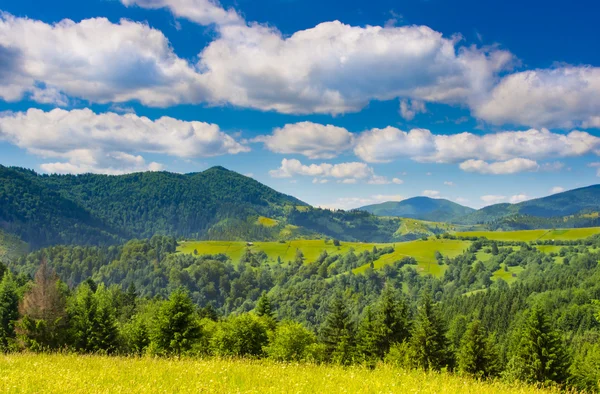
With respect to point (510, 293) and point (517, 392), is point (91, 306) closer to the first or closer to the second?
point (517, 392)

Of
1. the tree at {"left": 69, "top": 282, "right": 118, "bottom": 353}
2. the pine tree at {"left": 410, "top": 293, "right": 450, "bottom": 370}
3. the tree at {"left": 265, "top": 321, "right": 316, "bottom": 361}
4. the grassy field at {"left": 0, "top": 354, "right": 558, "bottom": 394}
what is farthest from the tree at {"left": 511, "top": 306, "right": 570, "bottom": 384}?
the tree at {"left": 69, "top": 282, "right": 118, "bottom": 353}

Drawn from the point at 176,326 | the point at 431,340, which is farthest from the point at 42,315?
the point at 431,340

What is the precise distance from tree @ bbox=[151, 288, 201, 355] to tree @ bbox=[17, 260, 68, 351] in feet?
39.9

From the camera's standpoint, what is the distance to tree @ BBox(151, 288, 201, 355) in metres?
48.7

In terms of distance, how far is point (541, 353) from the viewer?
47.3m

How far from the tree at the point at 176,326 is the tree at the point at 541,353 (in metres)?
39.6

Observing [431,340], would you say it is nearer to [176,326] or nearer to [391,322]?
[391,322]

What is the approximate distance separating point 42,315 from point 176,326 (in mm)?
16452

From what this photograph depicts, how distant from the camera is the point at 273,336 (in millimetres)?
60719

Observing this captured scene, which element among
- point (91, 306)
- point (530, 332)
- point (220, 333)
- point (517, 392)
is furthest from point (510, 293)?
point (517, 392)

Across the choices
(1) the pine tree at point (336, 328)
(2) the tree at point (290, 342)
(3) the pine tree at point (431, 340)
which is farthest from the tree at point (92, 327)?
(3) the pine tree at point (431, 340)

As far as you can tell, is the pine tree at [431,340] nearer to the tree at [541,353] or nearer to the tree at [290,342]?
the tree at [541,353]

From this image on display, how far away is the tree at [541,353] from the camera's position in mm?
46500

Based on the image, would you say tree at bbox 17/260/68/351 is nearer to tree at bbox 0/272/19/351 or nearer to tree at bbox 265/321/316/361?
tree at bbox 0/272/19/351
